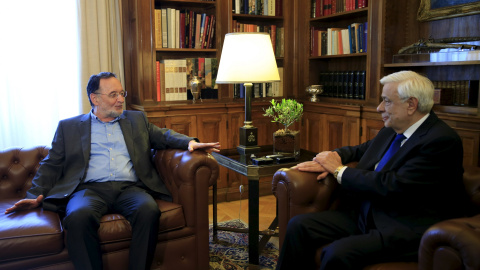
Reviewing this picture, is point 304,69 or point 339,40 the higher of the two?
point 339,40

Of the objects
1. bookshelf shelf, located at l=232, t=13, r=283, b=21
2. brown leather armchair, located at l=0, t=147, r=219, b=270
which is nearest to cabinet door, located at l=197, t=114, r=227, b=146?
bookshelf shelf, located at l=232, t=13, r=283, b=21

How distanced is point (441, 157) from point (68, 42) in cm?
302

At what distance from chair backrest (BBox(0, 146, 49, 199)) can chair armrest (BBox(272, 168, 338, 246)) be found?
1555 millimetres

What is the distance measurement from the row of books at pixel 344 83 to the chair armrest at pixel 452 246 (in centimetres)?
246

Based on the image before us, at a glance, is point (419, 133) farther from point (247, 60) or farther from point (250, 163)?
point (247, 60)

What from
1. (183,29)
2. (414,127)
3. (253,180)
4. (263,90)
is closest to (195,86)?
(183,29)

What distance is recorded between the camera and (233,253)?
9.34 ft

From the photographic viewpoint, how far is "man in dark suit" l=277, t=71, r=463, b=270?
Answer: 5.76 feet

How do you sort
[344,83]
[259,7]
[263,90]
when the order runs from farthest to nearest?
[263,90]
[259,7]
[344,83]

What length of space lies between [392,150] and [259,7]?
2.50 m

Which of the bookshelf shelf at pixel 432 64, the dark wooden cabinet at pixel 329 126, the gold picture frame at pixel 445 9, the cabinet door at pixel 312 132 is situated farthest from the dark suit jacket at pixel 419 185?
the cabinet door at pixel 312 132

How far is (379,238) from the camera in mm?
1776

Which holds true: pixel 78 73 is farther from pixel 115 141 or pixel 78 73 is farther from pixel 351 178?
pixel 351 178

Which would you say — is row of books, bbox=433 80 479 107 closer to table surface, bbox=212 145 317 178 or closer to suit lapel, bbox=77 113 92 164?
table surface, bbox=212 145 317 178
